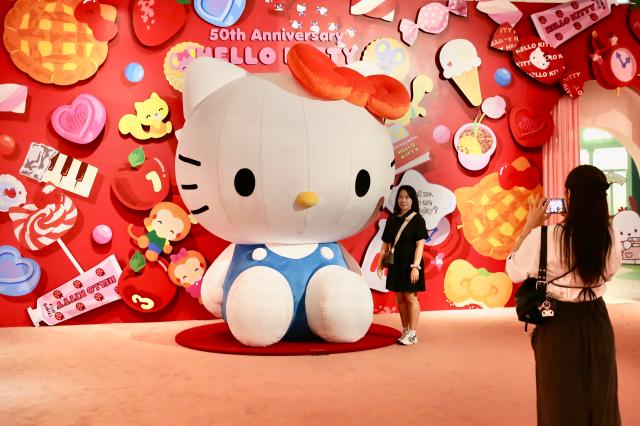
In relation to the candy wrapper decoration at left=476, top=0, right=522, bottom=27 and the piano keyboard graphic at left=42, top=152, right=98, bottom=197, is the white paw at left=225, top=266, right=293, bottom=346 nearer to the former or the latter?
the piano keyboard graphic at left=42, top=152, right=98, bottom=197

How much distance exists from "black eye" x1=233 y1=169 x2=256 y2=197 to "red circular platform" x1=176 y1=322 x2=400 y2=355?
3.34 feet

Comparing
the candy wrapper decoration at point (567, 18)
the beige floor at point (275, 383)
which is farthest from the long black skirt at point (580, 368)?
the candy wrapper decoration at point (567, 18)

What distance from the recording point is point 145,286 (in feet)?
20.9

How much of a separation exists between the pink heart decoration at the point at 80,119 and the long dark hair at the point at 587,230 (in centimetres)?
463

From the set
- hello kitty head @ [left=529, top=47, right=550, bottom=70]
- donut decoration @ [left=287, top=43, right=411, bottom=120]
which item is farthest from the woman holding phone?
hello kitty head @ [left=529, top=47, right=550, bottom=70]

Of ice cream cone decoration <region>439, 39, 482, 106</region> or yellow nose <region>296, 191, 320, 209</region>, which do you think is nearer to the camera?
yellow nose <region>296, 191, 320, 209</region>

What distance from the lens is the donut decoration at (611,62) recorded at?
7.04 m

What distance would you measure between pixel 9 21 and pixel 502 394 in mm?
4829

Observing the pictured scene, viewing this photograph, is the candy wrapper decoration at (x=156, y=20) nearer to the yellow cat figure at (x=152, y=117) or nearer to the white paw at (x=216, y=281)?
the yellow cat figure at (x=152, y=117)

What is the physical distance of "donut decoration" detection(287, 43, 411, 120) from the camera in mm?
5047

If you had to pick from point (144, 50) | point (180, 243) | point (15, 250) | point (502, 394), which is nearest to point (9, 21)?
point (144, 50)

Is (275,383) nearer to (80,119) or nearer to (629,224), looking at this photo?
(80,119)

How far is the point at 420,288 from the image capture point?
17.1 ft

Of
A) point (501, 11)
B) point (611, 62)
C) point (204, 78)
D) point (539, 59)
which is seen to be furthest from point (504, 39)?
point (204, 78)
